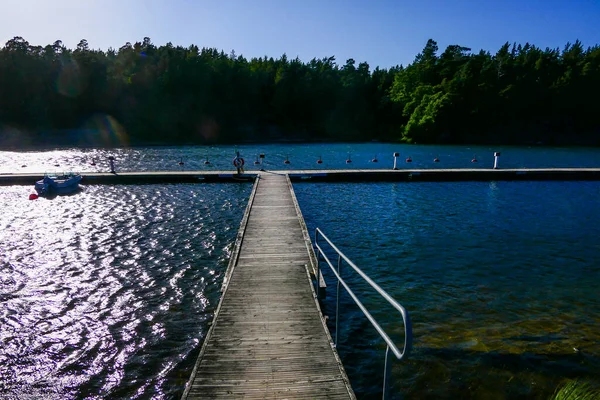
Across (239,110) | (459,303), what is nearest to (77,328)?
(459,303)

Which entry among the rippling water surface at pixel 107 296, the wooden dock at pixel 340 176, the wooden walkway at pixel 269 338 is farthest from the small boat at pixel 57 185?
the wooden walkway at pixel 269 338

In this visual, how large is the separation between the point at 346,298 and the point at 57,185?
64.1ft

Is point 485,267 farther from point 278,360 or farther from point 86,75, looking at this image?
point 86,75

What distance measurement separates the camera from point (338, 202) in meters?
18.6

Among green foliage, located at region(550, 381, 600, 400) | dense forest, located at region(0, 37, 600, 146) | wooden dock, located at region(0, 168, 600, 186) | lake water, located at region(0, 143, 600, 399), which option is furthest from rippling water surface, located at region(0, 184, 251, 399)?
dense forest, located at region(0, 37, 600, 146)

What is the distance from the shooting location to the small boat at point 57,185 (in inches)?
784

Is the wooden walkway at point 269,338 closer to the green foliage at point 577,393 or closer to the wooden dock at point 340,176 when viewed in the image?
the green foliage at point 577,393

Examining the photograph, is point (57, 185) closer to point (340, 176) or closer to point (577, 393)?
point (340, 176)

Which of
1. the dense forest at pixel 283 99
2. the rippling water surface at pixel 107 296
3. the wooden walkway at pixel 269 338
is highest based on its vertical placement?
the dense forest at pixel 283 99

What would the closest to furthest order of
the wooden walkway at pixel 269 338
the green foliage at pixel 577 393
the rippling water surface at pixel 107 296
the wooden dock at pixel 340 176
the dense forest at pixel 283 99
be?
the wooden walkway at pixel 269 338
the green foliage at pixel 577 393
the rippling water surface at pixel 107 296
the wooden dock at pixel 340 176
the dense forest at pixel 283 99

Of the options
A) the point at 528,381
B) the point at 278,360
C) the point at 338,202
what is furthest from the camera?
the point at 338,202

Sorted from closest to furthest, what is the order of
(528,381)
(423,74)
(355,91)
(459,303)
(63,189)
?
(528,381), (459,303), (63,189), (423,74), (355,91)

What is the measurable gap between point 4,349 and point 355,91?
96.0 meters

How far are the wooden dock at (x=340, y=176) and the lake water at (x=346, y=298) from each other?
592cm
